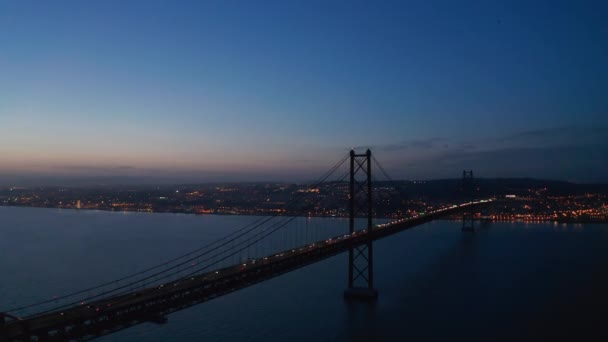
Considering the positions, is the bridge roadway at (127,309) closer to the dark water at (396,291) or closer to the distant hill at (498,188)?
the dark water at (396,291)

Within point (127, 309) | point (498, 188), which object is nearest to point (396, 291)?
point (127, 309)

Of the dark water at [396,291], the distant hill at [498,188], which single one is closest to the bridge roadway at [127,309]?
the dark water at [396,291]

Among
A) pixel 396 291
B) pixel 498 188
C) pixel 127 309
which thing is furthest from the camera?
pixel 498 188

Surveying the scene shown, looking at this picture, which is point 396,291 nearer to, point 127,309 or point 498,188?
Answer: point 127,309

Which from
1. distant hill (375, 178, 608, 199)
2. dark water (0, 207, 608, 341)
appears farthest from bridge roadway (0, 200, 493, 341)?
distant hill (375, 178, 608, 199)

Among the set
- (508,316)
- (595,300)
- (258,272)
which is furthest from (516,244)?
(258,272)

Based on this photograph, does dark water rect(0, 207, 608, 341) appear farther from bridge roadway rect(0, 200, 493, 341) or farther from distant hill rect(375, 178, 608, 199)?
distant hill rect(375, 178, 608, 199)

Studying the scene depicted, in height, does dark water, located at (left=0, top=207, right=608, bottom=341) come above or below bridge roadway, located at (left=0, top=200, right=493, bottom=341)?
below

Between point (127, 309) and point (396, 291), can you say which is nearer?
point (127, 309)

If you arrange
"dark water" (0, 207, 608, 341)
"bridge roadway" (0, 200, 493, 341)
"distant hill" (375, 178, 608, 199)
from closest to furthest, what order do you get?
1. "bridge roadway" (0, 200, 493, 341)
2. "dark water" (0, 207, 608, 341)
3. "distant hill" (375, 178, 608, 199)
